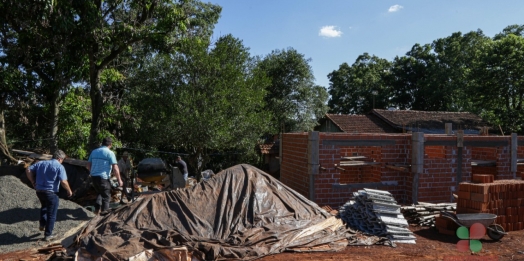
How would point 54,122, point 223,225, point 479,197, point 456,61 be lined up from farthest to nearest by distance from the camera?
point 456,61
point 54,122
point 479,197
point 223,225

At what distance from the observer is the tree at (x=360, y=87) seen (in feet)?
119

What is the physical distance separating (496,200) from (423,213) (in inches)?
57.2

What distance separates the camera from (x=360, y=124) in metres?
27.1

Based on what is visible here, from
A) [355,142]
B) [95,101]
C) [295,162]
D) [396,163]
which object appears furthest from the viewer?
[95,101]

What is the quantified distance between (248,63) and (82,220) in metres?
14.3

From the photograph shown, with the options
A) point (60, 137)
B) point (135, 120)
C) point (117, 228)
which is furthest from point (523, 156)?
point (60, 137)

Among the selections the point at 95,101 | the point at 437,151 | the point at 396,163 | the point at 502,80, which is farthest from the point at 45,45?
the point at 502,80

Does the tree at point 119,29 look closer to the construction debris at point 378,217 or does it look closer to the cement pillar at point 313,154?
the cement pillar at point 313,154

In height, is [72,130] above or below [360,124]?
below

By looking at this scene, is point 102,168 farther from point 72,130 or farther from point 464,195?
point 72,130

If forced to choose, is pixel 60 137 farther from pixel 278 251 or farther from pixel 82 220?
pixel 278 251

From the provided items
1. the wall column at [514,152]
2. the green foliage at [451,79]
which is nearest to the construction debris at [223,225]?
the wall column at [514,152]

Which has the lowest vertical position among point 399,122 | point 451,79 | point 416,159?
point 416,159

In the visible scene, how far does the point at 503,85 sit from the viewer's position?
25.4m
